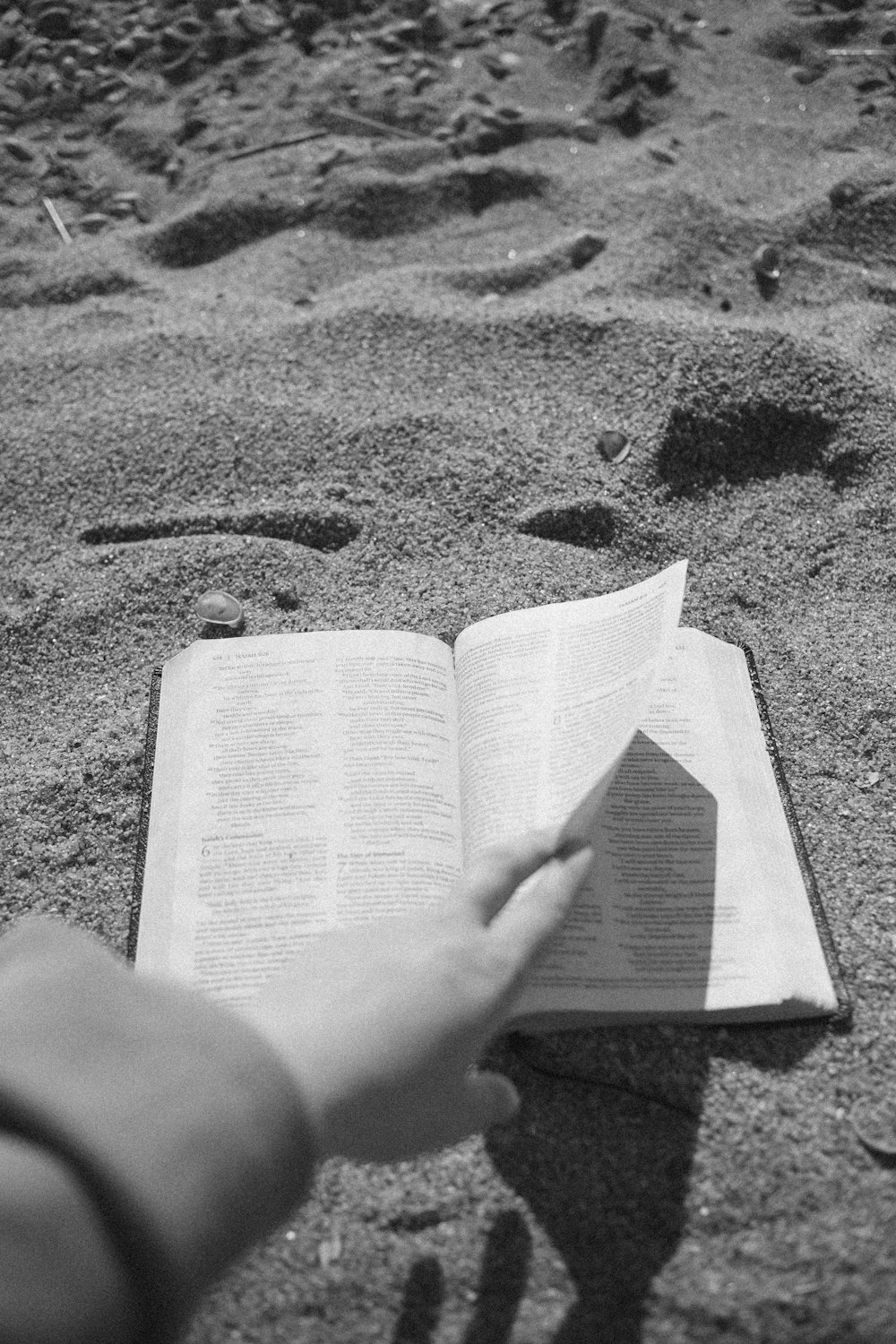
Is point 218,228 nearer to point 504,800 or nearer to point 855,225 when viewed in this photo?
point 855,225

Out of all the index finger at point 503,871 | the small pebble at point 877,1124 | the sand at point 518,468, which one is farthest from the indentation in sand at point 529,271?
the small pebble at point 877,1124

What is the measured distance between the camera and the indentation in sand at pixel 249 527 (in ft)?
5.63

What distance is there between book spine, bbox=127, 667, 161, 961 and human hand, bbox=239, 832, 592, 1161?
31cm

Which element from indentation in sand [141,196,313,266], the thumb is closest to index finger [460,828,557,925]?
the thumb

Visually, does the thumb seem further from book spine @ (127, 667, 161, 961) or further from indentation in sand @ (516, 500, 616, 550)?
indentation in sand @ (516, 500, 616, 550)

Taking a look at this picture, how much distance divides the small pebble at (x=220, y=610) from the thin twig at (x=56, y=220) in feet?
3.67

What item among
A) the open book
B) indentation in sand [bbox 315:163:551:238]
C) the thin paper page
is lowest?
the open book

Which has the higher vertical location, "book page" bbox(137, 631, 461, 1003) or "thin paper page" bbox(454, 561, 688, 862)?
"thin paper page" bbox(454, 561, 688, 862)

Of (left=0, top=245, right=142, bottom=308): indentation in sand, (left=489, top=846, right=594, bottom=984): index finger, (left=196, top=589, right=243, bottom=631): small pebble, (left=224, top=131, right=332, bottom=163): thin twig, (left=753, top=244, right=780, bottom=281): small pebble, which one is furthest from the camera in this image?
(left=224, top=131, right=332, bottom=163): thin twig

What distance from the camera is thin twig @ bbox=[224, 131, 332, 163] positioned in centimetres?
246

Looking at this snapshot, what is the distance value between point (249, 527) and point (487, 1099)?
1.00 meters

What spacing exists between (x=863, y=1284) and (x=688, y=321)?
1.45 metres

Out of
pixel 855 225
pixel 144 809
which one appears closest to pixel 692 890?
pixel 144 809

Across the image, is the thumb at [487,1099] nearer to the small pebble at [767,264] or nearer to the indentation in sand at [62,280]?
the small pebble at [767,264]
